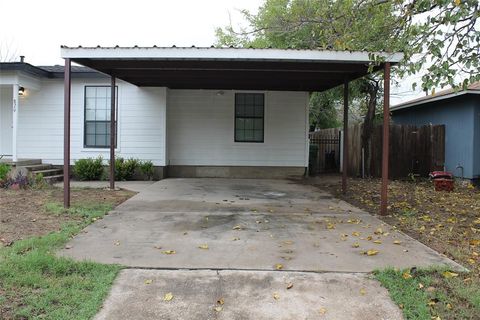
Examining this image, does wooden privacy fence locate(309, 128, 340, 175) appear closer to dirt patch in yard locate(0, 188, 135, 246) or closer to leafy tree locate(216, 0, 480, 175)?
leafy tree locate(216, 0, 480, 175)

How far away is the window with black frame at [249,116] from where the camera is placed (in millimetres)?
14312

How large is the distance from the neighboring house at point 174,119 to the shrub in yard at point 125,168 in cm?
62

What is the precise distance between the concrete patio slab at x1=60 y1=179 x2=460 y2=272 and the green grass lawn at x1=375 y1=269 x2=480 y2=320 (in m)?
0.31

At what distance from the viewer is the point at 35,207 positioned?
7.89 m

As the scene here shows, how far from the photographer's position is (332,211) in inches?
322

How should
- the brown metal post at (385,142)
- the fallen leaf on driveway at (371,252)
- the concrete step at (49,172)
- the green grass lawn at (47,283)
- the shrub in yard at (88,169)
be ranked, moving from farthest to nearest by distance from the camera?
the shrub in yard at (88,169) → the concrete step at (49,172) → the brown metal post at (385,142) → the fallen leaf on driveway at (371,252) → the green grass lawn at (47,283)

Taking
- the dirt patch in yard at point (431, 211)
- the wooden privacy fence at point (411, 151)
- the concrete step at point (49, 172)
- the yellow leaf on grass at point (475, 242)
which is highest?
the wooden privacy fence at point (411, 151)

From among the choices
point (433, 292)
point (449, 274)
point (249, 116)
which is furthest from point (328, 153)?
point (433, 292)

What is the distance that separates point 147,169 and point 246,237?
24.9 ft

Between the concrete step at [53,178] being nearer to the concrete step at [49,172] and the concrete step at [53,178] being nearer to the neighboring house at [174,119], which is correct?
the concrete step at [49,172]

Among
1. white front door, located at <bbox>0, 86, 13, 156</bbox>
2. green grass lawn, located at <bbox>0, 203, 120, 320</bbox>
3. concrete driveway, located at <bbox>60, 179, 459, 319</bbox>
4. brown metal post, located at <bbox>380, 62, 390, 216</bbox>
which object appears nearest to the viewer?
green grass lawn, located at <bbox>0, 203, 120, 320</bbox>

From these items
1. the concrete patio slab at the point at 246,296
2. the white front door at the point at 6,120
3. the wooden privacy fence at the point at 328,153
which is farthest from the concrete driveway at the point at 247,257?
the wooden privacy fence at the point at 328,153

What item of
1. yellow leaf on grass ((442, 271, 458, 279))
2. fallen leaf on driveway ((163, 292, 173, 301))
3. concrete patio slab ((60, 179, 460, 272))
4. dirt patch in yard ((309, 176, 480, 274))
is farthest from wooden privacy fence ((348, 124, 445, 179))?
fallen leaf on driveway ((163, 292, 173, 301))

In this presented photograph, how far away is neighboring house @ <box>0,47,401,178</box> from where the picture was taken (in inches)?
498
